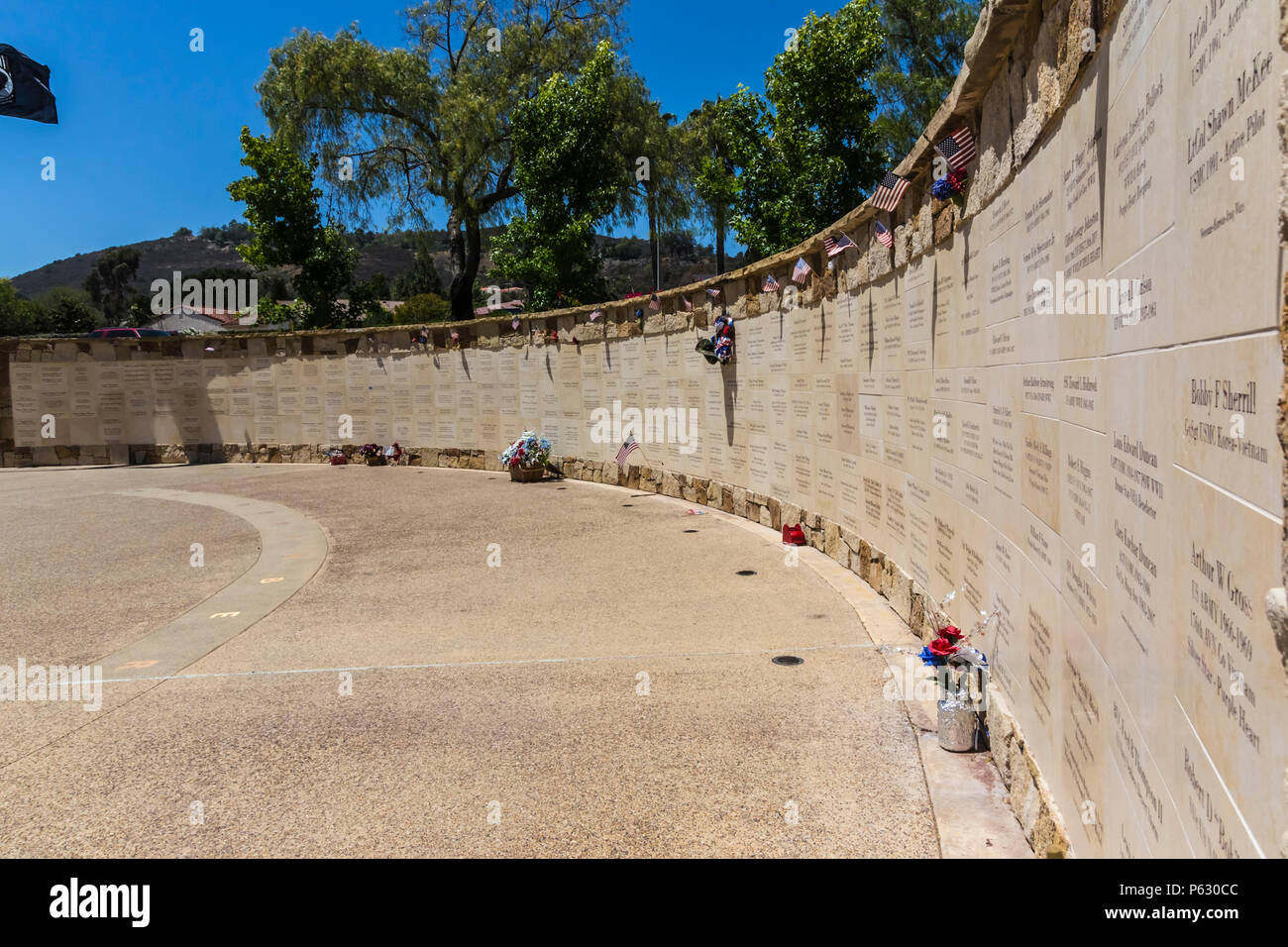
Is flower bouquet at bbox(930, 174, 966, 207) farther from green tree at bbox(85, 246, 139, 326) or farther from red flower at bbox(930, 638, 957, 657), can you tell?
green tree at bbox(85, 246, 139, 326)

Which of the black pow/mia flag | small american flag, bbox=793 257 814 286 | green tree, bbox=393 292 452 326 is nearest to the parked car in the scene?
the black pow/mia flag

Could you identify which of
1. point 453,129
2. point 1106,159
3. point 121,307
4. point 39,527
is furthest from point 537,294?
point 121,307

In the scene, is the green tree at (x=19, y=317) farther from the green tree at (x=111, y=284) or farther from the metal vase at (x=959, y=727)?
the metal vase at (x=959, y=727)

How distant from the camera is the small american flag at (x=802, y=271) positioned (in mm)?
7410

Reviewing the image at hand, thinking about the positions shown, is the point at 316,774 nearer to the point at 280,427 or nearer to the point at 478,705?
the point at 478,705

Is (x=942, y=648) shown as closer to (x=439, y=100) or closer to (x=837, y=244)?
(x=837, y=244)

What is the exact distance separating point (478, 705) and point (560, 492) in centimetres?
796

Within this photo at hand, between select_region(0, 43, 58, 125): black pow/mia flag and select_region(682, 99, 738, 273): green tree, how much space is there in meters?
15.7

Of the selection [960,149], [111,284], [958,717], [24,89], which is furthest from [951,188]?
[111,284]

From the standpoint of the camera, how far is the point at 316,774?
349 cm

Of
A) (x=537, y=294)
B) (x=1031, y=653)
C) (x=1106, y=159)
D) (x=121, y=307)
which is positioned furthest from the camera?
(x=121, y=307)

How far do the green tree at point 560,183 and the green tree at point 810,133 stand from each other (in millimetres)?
3552

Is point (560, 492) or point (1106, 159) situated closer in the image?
point (1106, 159)
